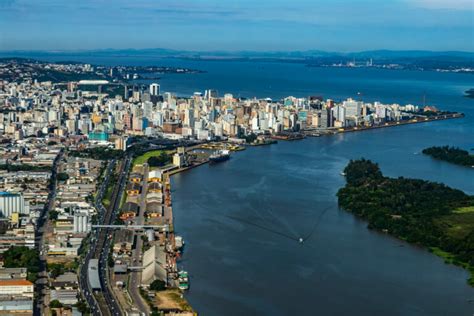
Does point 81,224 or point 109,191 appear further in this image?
point 109,191

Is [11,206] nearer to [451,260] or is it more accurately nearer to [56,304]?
[56,304]

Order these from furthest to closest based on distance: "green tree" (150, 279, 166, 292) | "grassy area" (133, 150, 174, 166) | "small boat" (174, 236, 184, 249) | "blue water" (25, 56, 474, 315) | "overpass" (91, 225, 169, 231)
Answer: "grassy area" (133, 150, 174, 166) < "overpass" (91, 225, 169, 231) < "small boat" (174, 236, 184, 249) < "green tree" (150, 279, 166, 292) < "blue water" (25, 56, 474, 315)

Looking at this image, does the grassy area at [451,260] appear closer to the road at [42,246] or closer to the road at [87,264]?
the road at [87,264]

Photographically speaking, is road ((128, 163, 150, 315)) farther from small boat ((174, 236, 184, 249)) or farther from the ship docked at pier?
the ship docked at pier

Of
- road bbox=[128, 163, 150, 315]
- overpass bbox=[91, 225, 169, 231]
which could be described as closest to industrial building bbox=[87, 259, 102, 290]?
road bbox=[128, 163, 150, 315]

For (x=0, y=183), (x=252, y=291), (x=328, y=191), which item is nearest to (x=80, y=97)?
(x=0, y=183)

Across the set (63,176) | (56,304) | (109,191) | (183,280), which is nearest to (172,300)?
(183,280)
